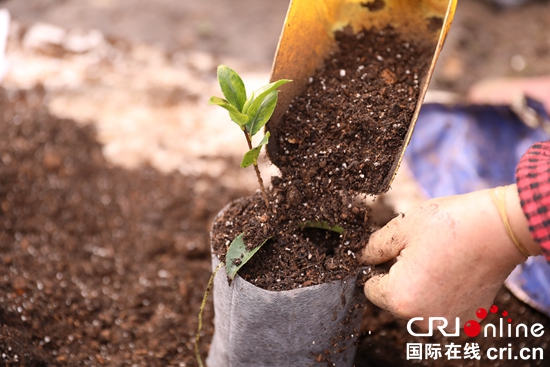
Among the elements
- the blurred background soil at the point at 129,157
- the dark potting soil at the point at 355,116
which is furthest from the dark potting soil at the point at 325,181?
the blurred background soil at the point at 129,157

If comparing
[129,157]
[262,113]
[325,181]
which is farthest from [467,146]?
[129,157]

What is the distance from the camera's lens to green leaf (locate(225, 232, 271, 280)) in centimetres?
104

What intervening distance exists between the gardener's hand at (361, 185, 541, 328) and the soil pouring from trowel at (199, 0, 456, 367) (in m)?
0.10

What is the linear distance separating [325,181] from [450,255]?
31cm

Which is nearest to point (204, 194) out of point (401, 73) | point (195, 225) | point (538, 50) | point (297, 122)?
point (195, 225)

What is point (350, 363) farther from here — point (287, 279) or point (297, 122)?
point (297, 122)

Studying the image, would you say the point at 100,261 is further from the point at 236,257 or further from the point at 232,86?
the point at 232,86

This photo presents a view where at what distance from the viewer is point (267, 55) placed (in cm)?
296

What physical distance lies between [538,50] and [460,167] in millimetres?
1631

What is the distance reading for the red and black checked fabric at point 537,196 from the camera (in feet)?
2.95

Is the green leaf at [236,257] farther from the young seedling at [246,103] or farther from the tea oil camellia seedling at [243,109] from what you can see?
the young seedling at [246,103]

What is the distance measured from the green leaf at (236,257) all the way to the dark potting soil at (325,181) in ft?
0.07

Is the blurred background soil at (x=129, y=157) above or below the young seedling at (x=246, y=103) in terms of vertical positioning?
below

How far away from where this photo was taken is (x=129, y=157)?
2133mm
